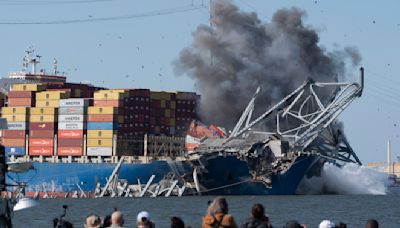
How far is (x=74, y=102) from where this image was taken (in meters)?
112

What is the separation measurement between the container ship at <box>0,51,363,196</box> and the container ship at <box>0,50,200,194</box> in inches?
3.9

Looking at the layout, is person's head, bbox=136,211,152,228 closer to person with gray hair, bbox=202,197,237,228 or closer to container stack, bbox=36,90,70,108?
person with gray hair, bbox=202,197,237,228

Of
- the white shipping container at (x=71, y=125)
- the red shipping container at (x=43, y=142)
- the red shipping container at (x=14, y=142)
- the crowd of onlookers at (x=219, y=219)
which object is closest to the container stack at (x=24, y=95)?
the red shipping container at (x=14, y=142)

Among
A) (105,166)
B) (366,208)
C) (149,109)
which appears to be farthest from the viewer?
(149,109)

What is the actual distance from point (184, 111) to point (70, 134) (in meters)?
12.3

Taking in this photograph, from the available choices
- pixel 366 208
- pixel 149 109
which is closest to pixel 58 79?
pixel 149 109

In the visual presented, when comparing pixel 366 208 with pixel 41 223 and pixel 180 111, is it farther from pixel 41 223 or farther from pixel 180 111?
pixel 180 111

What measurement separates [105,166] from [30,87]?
17.8 m

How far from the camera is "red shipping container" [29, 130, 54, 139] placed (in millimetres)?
112062

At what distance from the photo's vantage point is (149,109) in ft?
367

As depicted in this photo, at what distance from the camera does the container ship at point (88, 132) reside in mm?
106438

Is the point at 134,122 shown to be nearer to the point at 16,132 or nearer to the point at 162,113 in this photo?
the point at 162,113

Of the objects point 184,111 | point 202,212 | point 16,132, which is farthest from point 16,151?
point 202,212

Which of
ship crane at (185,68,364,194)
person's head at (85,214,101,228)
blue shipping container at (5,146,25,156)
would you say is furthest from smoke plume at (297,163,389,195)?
person's head at (85,214,101,228)
